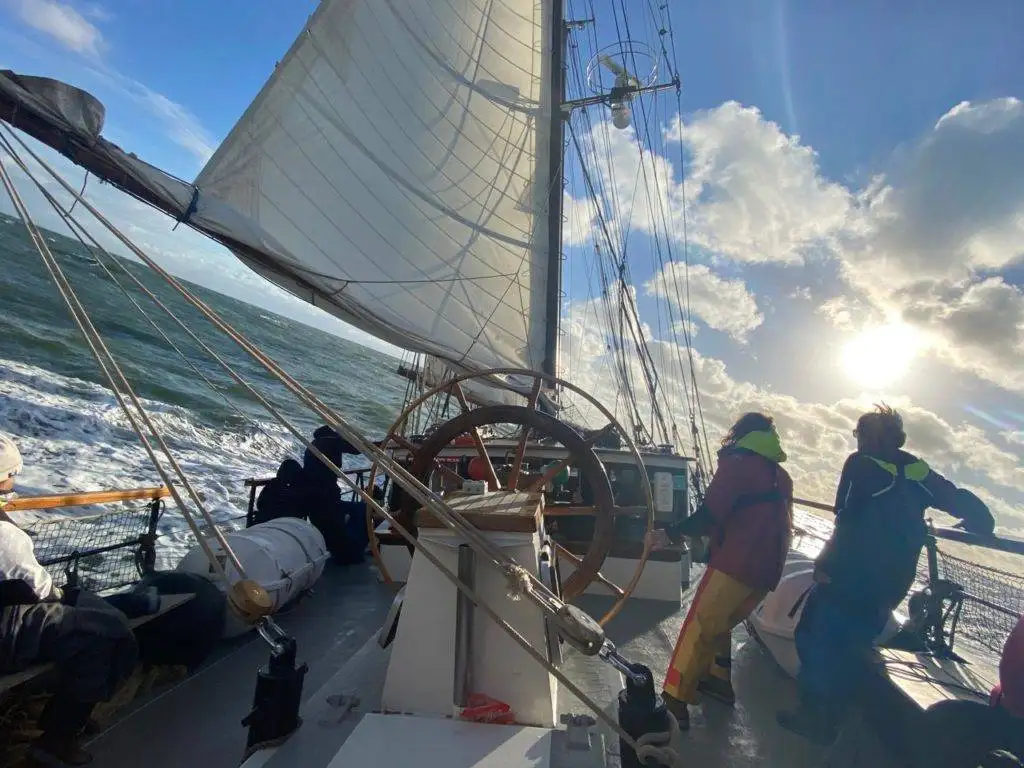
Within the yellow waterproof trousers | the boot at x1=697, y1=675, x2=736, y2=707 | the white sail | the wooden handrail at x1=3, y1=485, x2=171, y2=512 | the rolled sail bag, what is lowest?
the rolled sail bag

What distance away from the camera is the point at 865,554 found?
2.63 metres

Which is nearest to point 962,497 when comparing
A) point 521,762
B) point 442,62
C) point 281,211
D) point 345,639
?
point 521,762

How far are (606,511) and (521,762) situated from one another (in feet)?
4.48

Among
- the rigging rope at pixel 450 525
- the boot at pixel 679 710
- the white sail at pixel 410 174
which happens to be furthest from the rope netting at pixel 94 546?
the boot at pixel 679 710

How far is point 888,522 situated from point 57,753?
3.61m

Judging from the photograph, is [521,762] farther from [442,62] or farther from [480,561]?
[442,62]

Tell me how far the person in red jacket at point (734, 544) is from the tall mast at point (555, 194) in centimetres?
455

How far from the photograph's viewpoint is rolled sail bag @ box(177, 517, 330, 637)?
12.2 ft

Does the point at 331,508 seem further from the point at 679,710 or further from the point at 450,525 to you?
the point at 450,525

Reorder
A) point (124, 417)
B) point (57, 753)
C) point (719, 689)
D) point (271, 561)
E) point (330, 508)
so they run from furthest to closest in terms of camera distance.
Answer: point (124, 417), point (330, 508), point (271, 561), point (719, 689), point (57, 753)

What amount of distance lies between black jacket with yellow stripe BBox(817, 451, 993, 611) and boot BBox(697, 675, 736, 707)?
96 centimetres

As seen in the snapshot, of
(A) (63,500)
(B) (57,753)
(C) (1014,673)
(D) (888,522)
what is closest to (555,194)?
(D) (888,522)

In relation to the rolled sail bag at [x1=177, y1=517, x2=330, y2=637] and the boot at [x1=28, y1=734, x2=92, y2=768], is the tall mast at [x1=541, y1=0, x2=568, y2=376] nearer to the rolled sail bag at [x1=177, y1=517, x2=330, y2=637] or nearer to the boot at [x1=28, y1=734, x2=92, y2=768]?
the rolled sail bag at [x1=177, y1=517, x2=330, y2=637]

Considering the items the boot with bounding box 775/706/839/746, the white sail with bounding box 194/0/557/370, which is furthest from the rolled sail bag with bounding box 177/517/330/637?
the boot with bounding box 775/706/839/746
